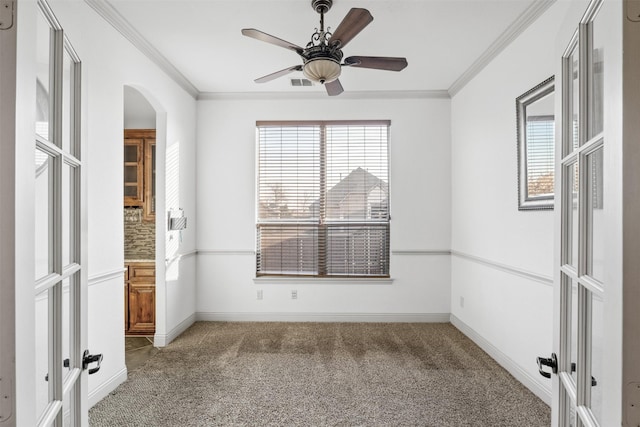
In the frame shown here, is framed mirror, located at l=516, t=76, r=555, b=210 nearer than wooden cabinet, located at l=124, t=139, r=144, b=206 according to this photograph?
Yes

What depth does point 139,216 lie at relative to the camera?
13.9ft

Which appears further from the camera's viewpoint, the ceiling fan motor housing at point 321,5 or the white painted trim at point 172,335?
the white painted trim at point 172,335

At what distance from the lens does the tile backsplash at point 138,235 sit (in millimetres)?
4230

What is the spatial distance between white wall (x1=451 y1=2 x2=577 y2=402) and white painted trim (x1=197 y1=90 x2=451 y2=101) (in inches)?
12.5

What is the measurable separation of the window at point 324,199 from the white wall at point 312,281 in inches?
5.2

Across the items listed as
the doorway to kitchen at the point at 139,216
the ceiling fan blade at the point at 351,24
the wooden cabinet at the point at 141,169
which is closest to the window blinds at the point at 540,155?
the ceiling fan blade at the point at 351,24

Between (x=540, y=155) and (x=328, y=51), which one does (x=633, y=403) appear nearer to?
(x=328, y=51)

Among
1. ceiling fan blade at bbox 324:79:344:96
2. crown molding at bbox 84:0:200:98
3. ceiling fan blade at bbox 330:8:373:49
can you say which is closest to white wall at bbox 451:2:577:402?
ceiling fan blade at bbox 330:8:373:49

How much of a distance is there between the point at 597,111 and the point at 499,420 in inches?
83.5

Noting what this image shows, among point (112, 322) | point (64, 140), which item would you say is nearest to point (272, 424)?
point (112, 322)

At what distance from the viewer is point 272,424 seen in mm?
2152

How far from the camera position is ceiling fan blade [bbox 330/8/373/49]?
188 cm

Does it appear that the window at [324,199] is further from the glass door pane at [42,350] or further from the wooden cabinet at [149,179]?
the glass door pane at [42,350]

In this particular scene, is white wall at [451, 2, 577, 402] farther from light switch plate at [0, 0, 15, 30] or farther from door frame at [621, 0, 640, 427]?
light switch plate at [0, 0, 15, 30]
